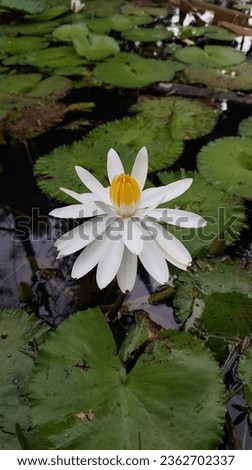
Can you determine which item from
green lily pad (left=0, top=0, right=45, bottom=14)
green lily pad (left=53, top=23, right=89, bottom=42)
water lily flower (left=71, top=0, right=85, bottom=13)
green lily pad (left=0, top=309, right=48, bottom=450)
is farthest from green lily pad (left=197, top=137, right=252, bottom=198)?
water lily flower (left=71, top=0, right=85, bottom=13)

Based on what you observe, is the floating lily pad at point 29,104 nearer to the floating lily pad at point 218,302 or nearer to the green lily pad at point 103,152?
the green lily pad at point 103,152

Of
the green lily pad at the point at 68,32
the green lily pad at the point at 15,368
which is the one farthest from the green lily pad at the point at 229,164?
the green lily pad at the point at 68,32

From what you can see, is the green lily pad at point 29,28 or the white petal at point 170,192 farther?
the green lily pad at point 29,28

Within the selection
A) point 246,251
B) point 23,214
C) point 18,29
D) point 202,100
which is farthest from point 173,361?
point 18,29

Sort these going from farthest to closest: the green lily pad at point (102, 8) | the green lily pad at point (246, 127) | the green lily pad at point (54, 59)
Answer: the green lily pad at point (102, 8), the green lily pad at point (54, 59), the green lily pad at point (246, 127)

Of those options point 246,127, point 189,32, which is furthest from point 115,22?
point 246,127

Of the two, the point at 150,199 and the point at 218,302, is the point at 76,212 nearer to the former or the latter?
the point at 150,199

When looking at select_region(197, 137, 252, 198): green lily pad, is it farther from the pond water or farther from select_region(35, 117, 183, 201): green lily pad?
select_region(35, 117, 183, 201): green lily pad

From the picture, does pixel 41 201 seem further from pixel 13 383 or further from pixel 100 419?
pixel 100 419
